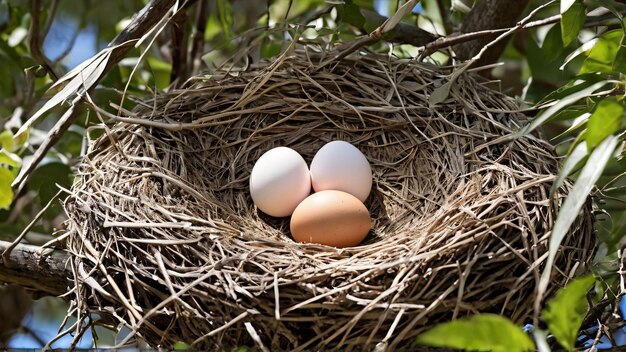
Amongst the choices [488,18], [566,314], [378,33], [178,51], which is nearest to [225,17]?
[178,51]

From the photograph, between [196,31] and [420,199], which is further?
[196,31]

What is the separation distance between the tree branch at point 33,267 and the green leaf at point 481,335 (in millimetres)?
846

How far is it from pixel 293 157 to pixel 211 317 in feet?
1.67

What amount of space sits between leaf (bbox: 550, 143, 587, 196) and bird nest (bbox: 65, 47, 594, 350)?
0.08 metres

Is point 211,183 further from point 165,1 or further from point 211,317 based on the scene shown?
point 211,317

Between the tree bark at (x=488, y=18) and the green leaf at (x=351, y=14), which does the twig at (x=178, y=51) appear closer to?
the green leaf at (x=351, y=14)

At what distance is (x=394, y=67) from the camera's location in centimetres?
173

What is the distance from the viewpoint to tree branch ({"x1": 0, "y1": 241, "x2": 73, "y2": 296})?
150cm

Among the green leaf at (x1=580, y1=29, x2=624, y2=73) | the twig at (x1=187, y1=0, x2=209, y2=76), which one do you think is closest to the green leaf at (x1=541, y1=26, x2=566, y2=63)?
the green leaf at (x1=580, y1=29, x2=624, y2=73)

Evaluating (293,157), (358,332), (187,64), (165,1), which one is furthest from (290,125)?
(358,332)

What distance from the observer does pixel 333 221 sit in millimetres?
1585

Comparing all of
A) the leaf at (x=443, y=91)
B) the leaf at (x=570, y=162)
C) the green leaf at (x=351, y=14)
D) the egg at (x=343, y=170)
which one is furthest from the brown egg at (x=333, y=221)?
the leaf at (x=570, y=162)

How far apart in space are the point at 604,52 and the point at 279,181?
22.7 inches

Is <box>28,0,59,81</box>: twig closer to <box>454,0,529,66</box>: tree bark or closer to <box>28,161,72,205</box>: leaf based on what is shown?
<box>28,161,72,205</box>: leaf
